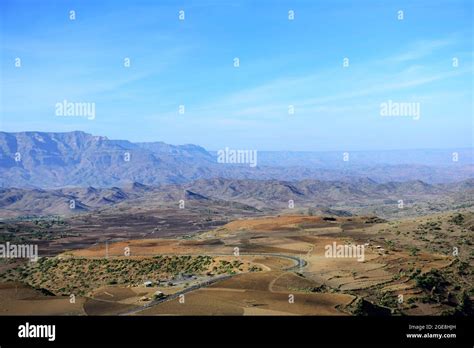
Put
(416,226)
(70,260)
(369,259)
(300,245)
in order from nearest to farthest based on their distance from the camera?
(369,259)
(70,260)
(300,245)
(416,226)

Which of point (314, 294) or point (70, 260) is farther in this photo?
point (70, 260)

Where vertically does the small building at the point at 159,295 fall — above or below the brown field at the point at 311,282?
above

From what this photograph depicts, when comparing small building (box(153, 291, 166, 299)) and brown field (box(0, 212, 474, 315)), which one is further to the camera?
small building (box(153, 291, 166, 299))

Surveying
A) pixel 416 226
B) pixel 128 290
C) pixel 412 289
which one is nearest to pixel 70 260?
pixel 128 290

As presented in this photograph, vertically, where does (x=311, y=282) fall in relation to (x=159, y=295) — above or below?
below

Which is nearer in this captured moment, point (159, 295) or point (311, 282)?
point (159, 295)

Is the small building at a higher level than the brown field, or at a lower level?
higher

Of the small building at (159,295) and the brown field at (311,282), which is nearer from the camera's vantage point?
the brown field at (311,282)

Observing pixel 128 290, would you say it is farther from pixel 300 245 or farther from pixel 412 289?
pixel 300 245
